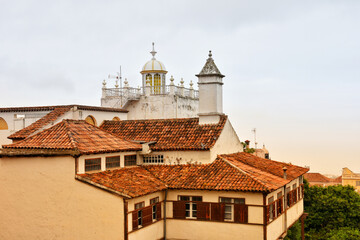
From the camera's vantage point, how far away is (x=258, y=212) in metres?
22.6

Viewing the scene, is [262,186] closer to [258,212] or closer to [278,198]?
[258,212]

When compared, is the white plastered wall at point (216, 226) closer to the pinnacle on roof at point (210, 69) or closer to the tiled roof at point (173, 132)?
the tiled roof at point (173, 132)

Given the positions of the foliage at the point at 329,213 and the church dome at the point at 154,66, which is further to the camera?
the church dome at the point at 154,66

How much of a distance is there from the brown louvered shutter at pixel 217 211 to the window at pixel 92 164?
20.1 feet

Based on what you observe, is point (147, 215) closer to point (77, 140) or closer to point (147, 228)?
point (147, 228)

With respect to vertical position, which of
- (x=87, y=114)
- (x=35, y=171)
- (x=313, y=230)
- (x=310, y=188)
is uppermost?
(x=87, y=114)

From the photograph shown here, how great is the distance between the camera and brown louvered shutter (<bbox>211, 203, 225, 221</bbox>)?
23359 millimetres

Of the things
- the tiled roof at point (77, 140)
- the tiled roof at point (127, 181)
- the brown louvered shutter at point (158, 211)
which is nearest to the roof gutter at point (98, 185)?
the tiled roof at point (127, 181)

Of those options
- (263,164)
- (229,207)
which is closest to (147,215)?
(229,207)

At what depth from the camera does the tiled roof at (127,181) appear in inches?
850

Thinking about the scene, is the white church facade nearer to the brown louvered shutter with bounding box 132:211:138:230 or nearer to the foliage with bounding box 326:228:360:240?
the brown louvered shutter with bounding box 132:211:138:230

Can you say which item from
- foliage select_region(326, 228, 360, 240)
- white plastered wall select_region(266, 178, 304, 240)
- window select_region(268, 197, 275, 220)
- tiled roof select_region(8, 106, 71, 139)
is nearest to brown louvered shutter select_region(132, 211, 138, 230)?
white plastered wall select_region(266, 178, 304, 240)

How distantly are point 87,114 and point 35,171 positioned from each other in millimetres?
8682

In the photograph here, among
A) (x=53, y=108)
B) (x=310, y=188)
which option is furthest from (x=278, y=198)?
(x=310, y=188)
